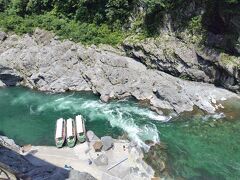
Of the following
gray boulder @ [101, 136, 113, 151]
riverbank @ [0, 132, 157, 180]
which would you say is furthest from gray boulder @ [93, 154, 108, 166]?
gray boulder @ [101, 136, 113, 151]

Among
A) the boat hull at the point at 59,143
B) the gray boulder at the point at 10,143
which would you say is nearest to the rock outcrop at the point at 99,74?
the boat hull at the point at 59,143

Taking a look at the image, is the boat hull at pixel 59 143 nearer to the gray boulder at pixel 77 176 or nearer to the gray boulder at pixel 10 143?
the gray boulder at pixel 10 143

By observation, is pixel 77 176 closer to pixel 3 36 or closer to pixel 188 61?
pixel 188 61

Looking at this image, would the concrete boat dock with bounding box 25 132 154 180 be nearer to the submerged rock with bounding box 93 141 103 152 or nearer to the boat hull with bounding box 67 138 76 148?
the submerged rock with bounding box 93 141 103 152

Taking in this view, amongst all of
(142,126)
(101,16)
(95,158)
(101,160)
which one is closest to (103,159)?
(101,160)

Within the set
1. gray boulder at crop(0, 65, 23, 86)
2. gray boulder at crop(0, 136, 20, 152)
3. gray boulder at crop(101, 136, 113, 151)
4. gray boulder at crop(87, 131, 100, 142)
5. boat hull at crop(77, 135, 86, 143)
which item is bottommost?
gray boulder at crop(0, 136, 20, 152)

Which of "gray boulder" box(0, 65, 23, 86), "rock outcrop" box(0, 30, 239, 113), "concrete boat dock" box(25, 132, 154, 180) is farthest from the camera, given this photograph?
"gray boulder" box(0, 65, 23, 86)
